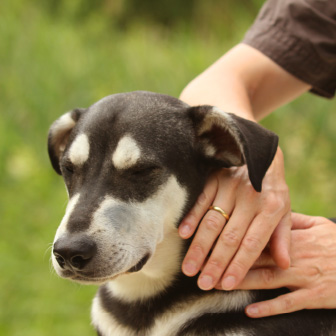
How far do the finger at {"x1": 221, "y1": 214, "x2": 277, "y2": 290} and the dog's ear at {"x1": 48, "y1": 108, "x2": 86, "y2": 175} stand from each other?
1.01m

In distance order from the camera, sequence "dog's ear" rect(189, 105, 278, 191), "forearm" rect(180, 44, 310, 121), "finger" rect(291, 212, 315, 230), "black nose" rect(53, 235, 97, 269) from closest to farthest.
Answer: "black nose" rect(53, 235, 97, 269), "dog's ear" rect(189, 105, 278, 191), "finger" rect(291, 212, 315, 230), "forearm" rect(180, 44, 310, 121)

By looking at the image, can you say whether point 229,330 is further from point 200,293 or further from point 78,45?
point 78,45

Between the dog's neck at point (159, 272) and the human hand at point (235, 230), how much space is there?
0.33 ft

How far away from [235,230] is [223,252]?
107mm

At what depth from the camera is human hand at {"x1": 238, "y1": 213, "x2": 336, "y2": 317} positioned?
7.11 feet

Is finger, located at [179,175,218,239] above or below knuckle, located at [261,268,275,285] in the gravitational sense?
above

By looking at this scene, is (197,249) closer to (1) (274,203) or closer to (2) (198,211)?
(2) (198,211)

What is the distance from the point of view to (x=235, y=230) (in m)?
2.17

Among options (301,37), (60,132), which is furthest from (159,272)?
(301,37)

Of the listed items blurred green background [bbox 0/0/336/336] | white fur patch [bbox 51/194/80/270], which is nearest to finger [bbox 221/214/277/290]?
white fur patch [bbox 51/194/80/270]

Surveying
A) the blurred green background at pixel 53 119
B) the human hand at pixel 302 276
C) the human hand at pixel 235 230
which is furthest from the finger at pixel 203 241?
the blurred green background at pixel 53 119

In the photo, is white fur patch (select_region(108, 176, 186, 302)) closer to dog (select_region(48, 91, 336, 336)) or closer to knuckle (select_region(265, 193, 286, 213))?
dog (select_region(48, 91, 336, 336))

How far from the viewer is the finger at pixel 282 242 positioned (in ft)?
7.13

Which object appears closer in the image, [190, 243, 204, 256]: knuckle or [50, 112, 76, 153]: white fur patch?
[190, 243, 204, 256]: knuckle
